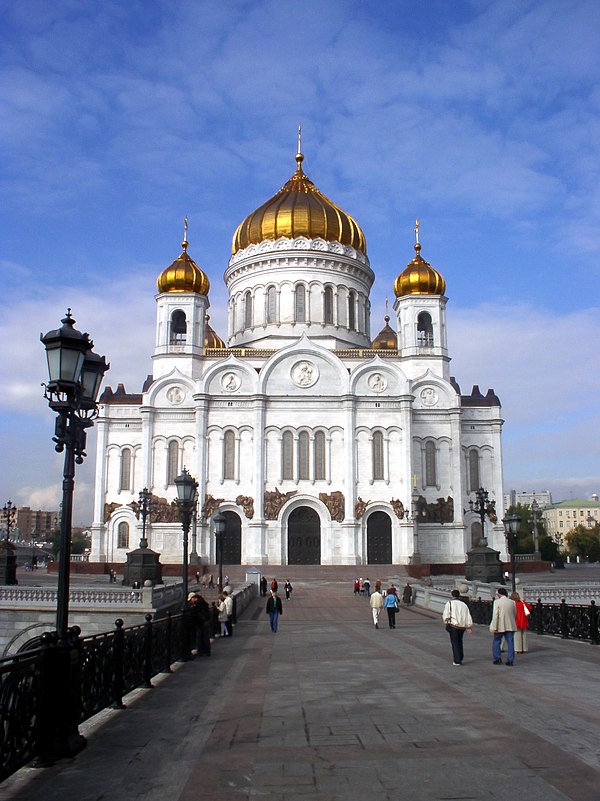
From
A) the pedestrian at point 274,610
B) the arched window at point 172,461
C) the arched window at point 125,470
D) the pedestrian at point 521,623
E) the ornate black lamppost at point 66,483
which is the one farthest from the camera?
the arched window at point 125,470

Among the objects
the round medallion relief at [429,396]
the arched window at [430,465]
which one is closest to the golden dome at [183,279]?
the round medallion relief at [429,396]

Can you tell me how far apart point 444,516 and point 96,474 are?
860 inches

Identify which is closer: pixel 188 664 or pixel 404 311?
pixel 188 664

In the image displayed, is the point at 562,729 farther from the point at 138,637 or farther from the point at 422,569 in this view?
the point at 422,569

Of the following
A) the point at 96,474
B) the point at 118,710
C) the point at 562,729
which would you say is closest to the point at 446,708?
the point at 562,729

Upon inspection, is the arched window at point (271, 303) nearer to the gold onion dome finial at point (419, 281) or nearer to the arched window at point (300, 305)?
the arched window at point (300, 305)

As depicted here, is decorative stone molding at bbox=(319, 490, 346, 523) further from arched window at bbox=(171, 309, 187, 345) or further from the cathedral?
Answer: arched window at bbox=(171, 309, 187, 345)

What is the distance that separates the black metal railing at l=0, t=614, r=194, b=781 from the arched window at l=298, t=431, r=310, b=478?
38.2 metres

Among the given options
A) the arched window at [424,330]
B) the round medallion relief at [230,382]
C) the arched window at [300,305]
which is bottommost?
the round medallion relief at [230,382]

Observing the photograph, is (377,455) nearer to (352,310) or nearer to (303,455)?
(303,455)

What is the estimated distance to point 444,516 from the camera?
48.2 meters

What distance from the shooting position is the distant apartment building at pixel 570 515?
14600 centimetres

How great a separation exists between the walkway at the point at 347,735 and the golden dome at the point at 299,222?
43.5 metres

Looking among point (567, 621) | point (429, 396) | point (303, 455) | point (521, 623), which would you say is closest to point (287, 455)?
point (303, 455)
